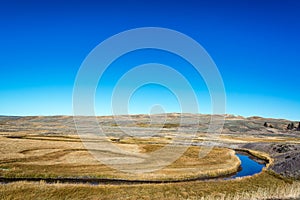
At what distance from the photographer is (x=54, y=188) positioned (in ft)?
85.8

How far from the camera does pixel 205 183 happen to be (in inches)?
1281

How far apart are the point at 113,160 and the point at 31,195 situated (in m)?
23.5

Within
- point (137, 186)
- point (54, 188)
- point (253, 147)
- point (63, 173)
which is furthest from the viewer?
point (253, 147)

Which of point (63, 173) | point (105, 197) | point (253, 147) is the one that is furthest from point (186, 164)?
point (253, 147)

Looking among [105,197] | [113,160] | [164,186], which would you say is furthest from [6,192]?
[113,160]

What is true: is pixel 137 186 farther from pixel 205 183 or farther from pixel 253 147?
pixel 253 147

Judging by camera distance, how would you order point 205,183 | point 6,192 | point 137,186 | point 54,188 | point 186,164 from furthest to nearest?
point 186,164, point 205,183, point 137,186, point 54,188, point 6,192

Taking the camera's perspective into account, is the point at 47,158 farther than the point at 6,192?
Yes

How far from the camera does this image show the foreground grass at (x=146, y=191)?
81.3 feet

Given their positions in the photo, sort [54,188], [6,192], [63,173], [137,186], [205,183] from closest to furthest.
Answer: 1. [6,192]
2. [54,188]
3. [137,186]
4. [205,183]
5. [63,173]

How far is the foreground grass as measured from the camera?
24.8 m

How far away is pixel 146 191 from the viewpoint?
28.0 metres

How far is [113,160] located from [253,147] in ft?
157

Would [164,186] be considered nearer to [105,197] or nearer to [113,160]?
[105,197]
